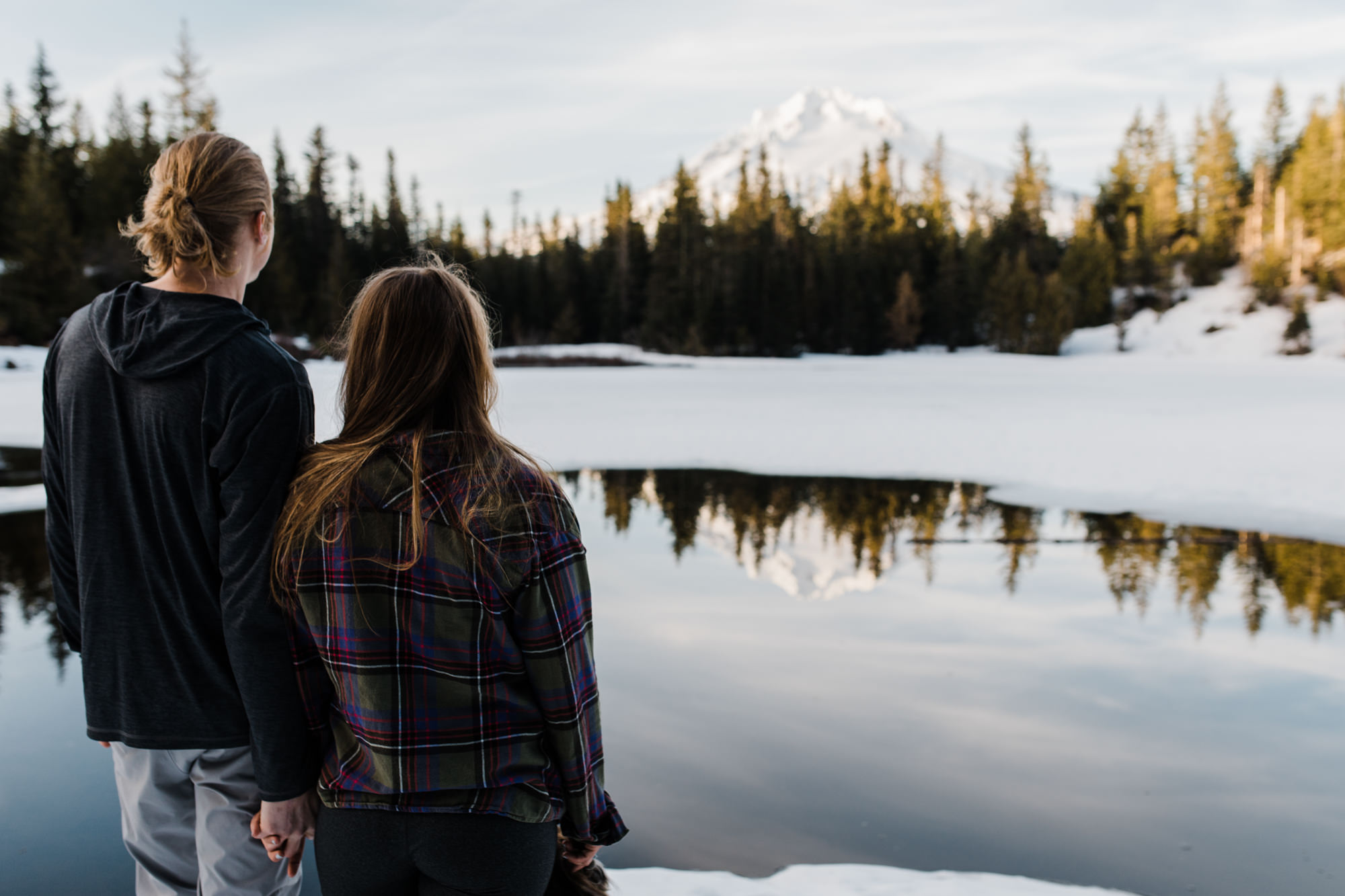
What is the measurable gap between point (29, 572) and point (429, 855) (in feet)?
22.8

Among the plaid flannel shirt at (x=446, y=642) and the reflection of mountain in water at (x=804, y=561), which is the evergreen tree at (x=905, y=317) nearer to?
the reflection of mountain in water at (x=804, y=561)

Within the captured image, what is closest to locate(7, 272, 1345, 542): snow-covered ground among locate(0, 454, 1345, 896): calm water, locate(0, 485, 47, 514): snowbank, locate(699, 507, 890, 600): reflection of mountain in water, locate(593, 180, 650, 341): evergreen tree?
locate(0, 454, 1345, 896): calm water

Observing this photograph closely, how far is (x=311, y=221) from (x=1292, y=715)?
5290 cm

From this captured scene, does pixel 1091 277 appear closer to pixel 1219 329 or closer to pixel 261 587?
pixel 1219 329

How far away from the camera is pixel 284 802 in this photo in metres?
1.64

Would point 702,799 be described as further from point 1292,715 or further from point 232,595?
point 1292,715

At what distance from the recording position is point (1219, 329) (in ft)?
142

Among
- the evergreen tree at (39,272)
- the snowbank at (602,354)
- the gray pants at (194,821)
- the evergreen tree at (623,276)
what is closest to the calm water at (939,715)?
the gray pants at (194,821)

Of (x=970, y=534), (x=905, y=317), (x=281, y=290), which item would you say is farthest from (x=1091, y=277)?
(x=970, y=534)

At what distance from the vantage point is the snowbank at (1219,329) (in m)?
39.8

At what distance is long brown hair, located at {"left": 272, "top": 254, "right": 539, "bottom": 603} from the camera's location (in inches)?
58.6

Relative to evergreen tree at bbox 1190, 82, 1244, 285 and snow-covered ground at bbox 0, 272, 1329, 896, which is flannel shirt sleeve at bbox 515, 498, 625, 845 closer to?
snow-covered ground at bbox 0, 272, 1329, 896

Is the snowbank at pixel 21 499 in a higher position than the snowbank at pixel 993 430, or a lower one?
lower

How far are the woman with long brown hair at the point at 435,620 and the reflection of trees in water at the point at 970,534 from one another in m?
5.38
